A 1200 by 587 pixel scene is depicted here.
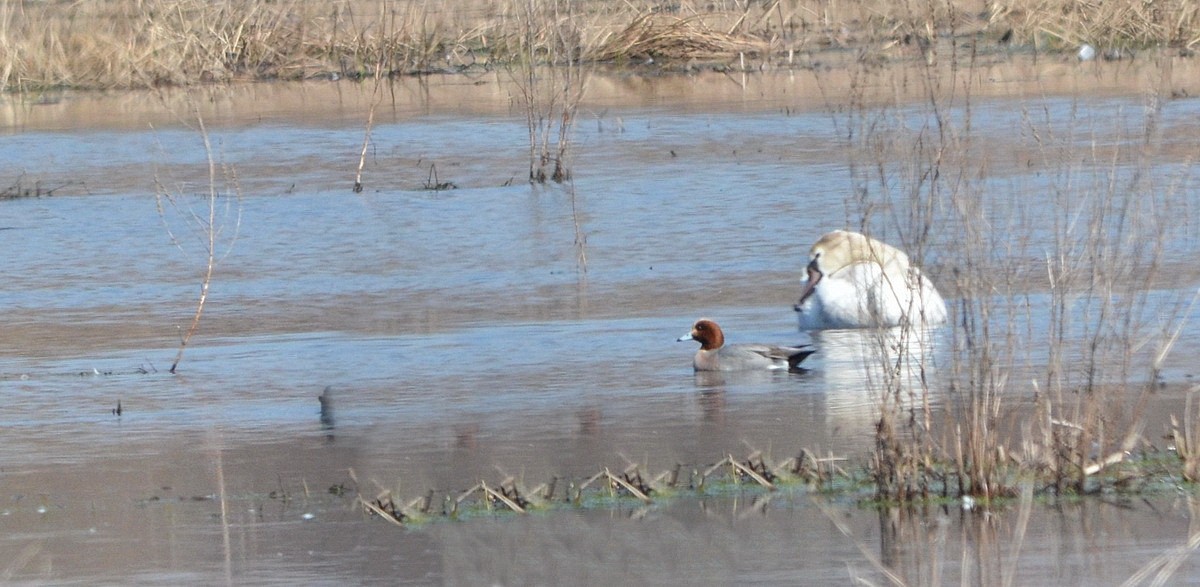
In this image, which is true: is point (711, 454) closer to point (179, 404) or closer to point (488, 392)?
point (488, 392)

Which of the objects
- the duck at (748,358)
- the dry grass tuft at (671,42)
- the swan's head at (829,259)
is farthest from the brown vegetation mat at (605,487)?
the dry grass tuft at (671,42)

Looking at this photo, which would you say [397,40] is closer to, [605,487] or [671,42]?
[671,42]

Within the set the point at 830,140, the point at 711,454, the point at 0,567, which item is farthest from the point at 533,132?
the point at 0,567

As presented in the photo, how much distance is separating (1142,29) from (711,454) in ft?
53.2

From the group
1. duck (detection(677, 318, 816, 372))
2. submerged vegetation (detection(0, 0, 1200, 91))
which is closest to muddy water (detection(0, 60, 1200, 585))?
duck (detection(677, 318, 816, 372))

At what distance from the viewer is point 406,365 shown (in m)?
9.05

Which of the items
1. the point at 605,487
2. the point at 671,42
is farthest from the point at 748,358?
the point at 671,42

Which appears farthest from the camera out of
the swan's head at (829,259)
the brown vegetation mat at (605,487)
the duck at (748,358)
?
the swan's head at (829,259)

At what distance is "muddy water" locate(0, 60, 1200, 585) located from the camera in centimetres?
566

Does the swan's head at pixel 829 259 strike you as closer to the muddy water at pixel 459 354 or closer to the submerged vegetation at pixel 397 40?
the muddy water at pixel 459 354

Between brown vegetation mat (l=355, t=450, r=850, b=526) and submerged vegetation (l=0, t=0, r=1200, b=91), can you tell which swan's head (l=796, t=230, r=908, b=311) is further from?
submerged vegetation (l=0, t=0, r=1200, b=91)

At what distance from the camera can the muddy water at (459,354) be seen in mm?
5664

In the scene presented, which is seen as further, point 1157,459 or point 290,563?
point 1157,459

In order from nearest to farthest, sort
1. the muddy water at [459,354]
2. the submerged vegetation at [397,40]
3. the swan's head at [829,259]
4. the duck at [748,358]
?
1. the muddy water at [459,354]
2. the duck at [748,358]
3. the swan's head at [829,259]
4. the submerged vegetation at [397,40]
